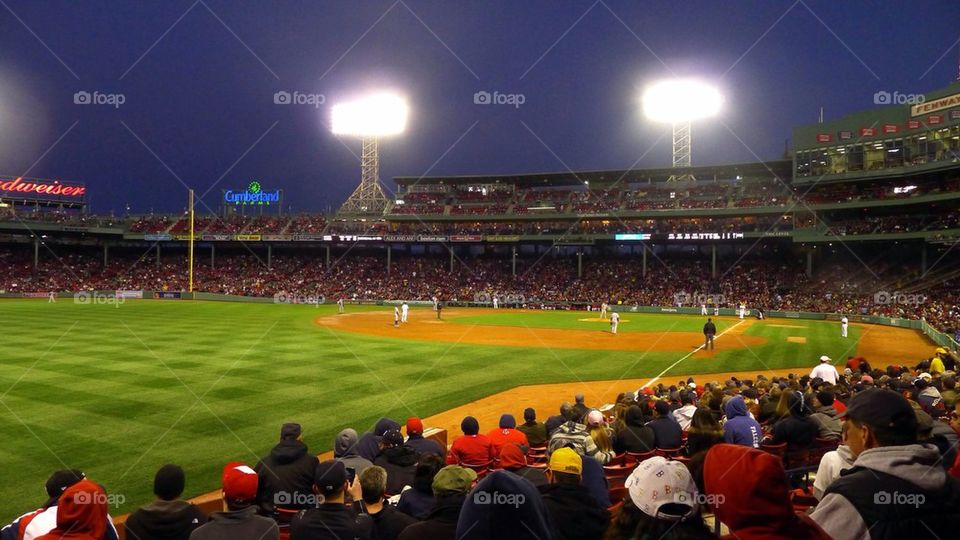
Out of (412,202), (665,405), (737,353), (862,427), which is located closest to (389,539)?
(862,427)

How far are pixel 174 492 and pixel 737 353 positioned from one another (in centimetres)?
2516

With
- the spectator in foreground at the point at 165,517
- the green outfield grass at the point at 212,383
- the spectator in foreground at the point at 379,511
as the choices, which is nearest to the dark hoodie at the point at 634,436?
the spectator in foreground at the point at 379,511

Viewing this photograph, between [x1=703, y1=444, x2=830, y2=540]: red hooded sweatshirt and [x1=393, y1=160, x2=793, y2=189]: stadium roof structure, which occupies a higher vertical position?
[x1=393, y1=160, x2=793, y2=189]: stadium roof structure

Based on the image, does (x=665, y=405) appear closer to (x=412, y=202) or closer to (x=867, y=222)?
(x=867, y=222)

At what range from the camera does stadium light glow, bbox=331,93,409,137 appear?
198ft

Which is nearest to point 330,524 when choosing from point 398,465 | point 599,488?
point 599,488

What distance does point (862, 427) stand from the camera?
307cm

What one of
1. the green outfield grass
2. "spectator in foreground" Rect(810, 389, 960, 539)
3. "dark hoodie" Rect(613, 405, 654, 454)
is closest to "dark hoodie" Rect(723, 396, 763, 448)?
"dark hoodie" Rect(613, 405, 654, 454)

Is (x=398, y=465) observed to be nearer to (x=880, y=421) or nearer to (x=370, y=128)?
(x=880, y=421)

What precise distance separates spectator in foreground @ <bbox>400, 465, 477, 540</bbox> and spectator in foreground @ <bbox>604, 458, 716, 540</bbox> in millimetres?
1206

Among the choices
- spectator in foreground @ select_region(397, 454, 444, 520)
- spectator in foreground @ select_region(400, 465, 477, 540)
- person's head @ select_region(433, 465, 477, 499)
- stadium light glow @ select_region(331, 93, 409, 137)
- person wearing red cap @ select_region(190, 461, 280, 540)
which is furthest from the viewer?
stadium light glow @ select_region(331, 93, 409, 137)

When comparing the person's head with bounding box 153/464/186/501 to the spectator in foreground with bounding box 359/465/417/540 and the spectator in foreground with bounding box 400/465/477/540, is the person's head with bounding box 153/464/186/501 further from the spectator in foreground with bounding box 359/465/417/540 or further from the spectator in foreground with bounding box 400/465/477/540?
the spectator in foreground with bounding box 400/465/477/540

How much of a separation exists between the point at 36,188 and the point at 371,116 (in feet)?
166

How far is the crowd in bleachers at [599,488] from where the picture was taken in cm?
241
